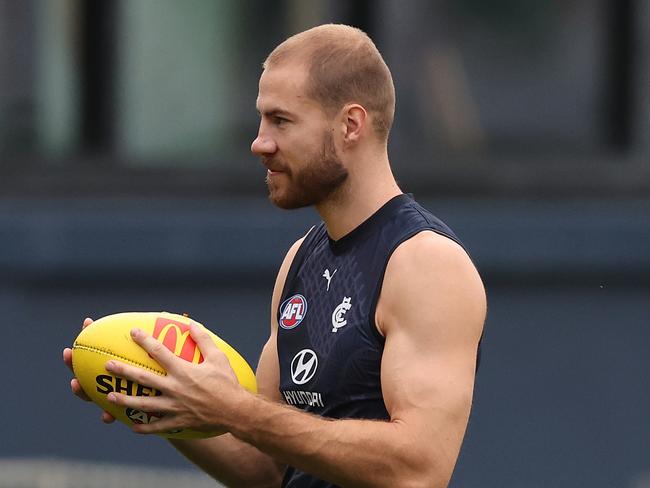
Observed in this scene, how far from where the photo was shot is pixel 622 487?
934 centimetres

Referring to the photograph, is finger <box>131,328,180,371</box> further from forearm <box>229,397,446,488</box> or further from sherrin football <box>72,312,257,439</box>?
forearm <box>229,397,446,488</box>

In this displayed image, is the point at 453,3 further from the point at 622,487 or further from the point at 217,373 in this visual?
the point at 217,373

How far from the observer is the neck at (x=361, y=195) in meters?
4.76

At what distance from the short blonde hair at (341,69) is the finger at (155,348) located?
92 cm

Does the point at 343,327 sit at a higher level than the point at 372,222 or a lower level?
lower

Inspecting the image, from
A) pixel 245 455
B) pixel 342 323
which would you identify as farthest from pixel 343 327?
pixel 245 455

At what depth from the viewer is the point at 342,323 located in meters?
4.61

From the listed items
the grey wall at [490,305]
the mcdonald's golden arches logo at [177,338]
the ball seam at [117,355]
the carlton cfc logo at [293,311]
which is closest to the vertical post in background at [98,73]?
the grey wall at [490,305]

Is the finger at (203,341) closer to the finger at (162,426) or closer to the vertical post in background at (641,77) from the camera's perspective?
the finger at (162,426)

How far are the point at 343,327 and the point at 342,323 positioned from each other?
0.06 ft

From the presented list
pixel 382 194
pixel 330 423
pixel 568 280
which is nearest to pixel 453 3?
A: pixel 568 280

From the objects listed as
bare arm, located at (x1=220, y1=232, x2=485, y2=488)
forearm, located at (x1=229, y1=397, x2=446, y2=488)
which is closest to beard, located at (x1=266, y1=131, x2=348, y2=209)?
bare arm, located at (x1=220, y1=232, x2=485, y2=488)

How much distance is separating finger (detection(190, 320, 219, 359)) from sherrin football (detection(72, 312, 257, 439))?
7 centimetres

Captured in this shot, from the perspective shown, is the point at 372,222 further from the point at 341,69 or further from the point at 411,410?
the point at 411,410
